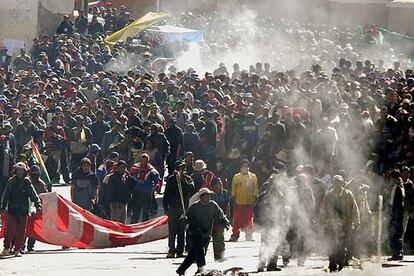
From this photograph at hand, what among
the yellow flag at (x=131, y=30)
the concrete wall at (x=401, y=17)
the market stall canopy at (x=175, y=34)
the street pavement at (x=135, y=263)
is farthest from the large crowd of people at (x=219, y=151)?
the concrete wall at (x=401, y=17)

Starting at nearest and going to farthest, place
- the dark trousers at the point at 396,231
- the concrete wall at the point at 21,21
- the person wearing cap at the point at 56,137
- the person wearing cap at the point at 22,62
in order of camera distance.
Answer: the dark trousers at the point at 396,231
the person wearing cap at the point at 56,137
the person wearing cap at the point at 22,62
the concrete wall at the point at 21,21

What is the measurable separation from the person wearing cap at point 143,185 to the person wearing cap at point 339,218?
435cm

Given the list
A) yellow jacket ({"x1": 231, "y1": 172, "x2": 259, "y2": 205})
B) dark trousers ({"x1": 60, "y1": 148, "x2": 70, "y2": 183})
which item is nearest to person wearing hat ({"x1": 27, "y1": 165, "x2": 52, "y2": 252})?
yellow jacket ({"x1": 231, "y1": 172, "x2": 259, "y2": 205})

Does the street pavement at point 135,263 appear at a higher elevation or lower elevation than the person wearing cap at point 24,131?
lower

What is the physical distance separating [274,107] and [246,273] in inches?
346

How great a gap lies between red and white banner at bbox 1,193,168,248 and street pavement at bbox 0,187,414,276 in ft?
0.66

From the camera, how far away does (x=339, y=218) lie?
2075 cm

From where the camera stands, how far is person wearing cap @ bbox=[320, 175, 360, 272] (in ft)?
67.7

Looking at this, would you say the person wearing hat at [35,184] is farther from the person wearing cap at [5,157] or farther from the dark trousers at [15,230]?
the person wearing cap at [5,157]

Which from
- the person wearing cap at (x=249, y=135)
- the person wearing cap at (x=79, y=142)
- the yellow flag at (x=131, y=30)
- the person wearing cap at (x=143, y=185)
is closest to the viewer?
the person wearing cap at (x=143, y=185)

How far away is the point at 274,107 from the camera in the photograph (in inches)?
1102

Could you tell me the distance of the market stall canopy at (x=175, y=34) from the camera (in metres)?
45.1

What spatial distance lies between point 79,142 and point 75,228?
4.73 m

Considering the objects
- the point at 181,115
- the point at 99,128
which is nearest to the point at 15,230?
the point at 99,128
